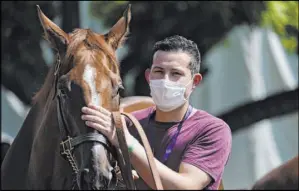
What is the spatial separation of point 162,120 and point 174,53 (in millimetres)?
356

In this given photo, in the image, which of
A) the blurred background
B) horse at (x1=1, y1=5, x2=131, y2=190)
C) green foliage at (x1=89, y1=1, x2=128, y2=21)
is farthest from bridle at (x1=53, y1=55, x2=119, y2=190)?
green foliage at (x1=89, y1=1, x2=128, y2=21)

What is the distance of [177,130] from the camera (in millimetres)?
3998

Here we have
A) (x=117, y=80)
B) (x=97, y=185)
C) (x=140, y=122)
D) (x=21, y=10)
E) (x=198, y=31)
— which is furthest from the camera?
(x=198, y=31)

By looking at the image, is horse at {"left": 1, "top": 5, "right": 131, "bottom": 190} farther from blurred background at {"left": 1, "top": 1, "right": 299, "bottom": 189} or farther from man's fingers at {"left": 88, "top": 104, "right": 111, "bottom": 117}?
blurred background at {"left": 1, "top": 1, "right": 299, "bottom": 189}

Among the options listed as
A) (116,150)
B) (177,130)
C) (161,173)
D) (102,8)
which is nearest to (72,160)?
(116,150)

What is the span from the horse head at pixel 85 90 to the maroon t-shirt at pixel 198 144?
311 millimetres

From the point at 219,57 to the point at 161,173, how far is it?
45.2 feet

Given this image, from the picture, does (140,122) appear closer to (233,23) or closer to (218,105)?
(233,23)

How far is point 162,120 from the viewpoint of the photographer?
4121 millimetres

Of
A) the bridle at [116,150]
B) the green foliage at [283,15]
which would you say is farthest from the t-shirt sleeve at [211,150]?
the green foliage at [283,15]

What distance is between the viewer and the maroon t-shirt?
3.85 metres

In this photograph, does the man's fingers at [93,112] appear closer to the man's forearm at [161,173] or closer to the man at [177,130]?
the man at [177,130]

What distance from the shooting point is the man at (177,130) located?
372 centimetres

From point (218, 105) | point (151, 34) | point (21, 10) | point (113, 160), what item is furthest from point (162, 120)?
point (218, 105)
